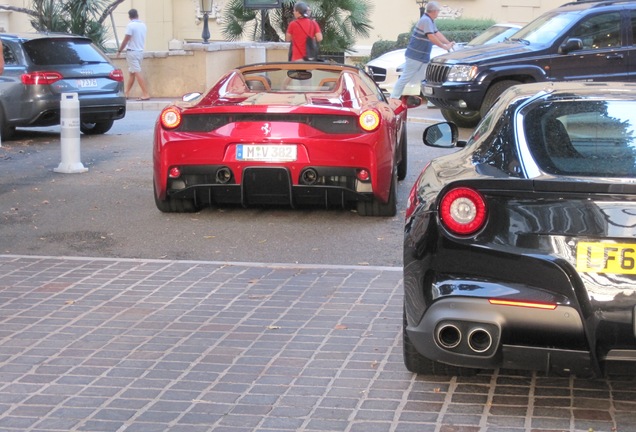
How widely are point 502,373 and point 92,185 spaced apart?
7.32 meters

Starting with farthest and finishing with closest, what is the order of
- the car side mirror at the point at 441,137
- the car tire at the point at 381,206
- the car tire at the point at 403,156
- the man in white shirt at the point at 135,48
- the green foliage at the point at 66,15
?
1. the green foliage at the point at 66,15
2. the man in white shirt at the point at 135,48
3. the car tire at the point at 403,156
4. the car tire at the point at 381,206
5. the car side mirror at the point at 441,137

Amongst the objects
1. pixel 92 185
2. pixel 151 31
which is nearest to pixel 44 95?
pixel 92 185

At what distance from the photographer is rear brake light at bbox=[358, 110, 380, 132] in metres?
9.30

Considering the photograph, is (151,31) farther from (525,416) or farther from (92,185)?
(525,416)

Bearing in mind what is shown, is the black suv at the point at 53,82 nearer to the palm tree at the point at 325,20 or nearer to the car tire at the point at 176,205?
the car tire at the point at 176,205

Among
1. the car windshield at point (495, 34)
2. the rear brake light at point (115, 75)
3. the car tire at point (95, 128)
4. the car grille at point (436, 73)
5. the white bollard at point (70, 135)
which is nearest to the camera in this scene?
the white bollard at point (70, 135)

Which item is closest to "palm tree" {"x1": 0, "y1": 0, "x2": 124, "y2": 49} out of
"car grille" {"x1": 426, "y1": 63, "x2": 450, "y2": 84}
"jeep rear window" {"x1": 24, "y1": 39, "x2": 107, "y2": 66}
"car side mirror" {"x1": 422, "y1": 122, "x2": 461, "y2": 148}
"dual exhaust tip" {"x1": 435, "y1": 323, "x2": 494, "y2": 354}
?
"jeep rear window" {"x1": 24, "y1": 39, "x2": 107, "y2": 66}

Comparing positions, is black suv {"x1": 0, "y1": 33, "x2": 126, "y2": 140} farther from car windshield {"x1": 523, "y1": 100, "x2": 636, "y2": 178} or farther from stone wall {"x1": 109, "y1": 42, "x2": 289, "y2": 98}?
car windshield {"x1": 523, "y1": 100, "x2": 636, "y2": 178}

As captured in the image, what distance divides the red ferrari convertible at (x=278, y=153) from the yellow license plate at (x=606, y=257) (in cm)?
473


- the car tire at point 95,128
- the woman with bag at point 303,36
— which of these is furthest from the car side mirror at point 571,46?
the car tire at point 95,128

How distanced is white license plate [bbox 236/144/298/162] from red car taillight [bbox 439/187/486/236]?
439 cm

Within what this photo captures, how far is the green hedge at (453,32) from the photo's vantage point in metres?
30.5

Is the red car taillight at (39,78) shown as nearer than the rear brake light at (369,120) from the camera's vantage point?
No

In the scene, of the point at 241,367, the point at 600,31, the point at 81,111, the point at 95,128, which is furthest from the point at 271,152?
the point at 95,128
